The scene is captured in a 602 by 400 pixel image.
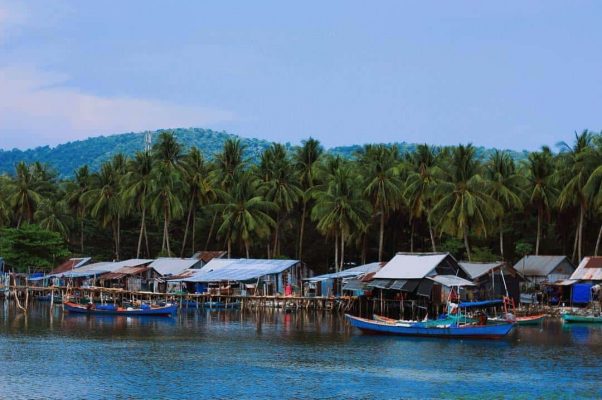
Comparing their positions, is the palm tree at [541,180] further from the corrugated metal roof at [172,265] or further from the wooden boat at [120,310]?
the wooden boat at [120,310]

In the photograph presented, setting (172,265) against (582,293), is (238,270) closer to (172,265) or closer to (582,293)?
(172,265)

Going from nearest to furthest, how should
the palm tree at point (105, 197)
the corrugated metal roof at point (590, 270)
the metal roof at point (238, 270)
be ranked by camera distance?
the corrugated metal roof at point (590, 270), the metal roof at point (238, 270), the palm tree at point (105, 197)

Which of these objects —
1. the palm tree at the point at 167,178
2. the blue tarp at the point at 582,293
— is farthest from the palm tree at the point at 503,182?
the palm tree at the point at 167,178

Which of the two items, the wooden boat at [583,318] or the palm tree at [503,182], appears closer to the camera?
the wooden boat at [583,318]

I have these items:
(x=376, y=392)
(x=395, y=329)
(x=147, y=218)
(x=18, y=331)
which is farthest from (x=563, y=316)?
(x=147, y=218)

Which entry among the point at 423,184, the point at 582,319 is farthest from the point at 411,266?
the point at 423,184

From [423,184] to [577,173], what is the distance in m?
12.9

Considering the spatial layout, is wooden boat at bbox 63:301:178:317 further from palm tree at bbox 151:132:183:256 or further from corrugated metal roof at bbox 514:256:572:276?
corrugated metal roof at bbox 514:256:572:276

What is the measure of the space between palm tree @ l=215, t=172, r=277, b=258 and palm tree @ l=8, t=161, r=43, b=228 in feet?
84.1

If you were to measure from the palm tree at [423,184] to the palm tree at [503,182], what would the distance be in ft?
15.6

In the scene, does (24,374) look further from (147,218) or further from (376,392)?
(147,218)

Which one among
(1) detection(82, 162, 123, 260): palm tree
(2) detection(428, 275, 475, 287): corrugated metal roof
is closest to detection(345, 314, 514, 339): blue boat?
(2) detection(428, 275, 475, 287): corrugated metal roof

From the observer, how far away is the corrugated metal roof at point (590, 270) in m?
64.1

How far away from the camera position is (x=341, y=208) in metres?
74.9
